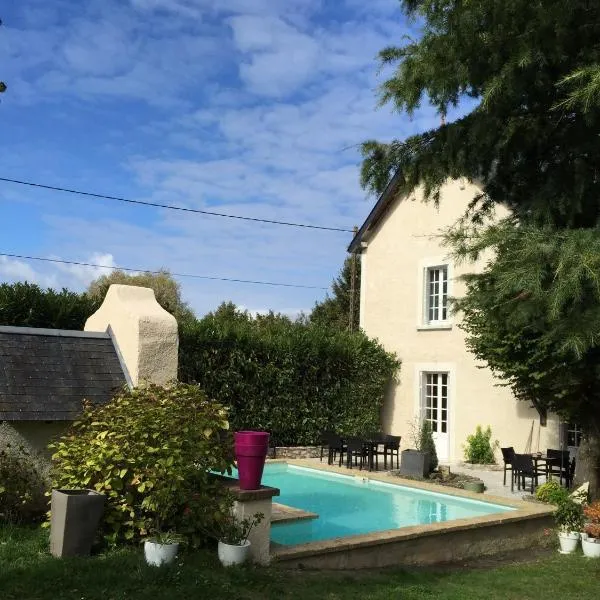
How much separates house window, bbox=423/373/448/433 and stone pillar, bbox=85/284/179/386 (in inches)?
441

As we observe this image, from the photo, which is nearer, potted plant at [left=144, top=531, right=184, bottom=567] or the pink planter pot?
potted plant at [left=144, top=531, right=184, bottom=567]

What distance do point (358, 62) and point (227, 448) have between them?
5337mm

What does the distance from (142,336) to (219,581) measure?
11.0 ft

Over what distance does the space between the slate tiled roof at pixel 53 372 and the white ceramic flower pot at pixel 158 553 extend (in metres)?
2.14

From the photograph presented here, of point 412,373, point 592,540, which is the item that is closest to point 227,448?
point 592,540

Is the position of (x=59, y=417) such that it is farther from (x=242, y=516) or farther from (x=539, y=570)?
(x=539, y=570)

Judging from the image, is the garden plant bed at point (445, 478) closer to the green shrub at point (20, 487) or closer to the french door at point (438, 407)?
the french door at point (438, 407)

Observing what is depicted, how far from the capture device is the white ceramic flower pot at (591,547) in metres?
8.71

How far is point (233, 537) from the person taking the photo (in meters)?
6.55

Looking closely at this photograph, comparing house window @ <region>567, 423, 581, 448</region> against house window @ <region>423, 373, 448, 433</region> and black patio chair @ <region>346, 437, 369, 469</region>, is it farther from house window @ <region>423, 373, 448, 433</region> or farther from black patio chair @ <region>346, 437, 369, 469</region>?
black patio chair @ <region>346, 437, 369, 469</region>

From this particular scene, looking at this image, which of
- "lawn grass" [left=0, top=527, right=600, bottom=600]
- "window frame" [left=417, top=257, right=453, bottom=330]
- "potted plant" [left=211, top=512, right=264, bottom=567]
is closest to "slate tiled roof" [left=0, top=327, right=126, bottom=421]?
"lawn grass" [left=0, top=527, right=600, bottom=600]

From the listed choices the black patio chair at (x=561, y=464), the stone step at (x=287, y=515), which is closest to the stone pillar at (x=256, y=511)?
the stone step at (x=287, y=515)

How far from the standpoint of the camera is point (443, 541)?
8.80 meters

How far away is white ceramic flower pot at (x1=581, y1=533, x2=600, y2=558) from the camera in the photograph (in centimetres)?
871
